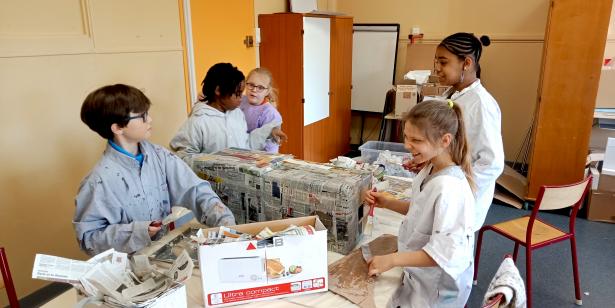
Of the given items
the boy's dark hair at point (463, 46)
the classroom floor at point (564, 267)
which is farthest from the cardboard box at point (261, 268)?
the classroom floor at point (564, 267)

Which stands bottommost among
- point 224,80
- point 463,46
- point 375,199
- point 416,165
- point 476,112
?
point 375,199

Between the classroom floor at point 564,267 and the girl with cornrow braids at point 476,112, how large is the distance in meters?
1.06

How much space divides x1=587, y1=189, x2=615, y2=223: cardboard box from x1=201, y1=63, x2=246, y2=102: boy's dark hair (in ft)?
9.82

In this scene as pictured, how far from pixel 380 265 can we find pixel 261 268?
35 centimetres

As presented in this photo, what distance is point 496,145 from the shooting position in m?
1.65

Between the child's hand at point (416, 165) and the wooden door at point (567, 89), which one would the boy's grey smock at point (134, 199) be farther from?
the wooden door at point (567, 89)

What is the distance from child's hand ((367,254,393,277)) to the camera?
122 centimetres

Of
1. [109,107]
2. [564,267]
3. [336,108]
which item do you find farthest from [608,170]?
[109,107]

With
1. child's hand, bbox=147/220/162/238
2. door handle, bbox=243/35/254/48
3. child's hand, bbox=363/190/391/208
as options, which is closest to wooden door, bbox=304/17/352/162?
door handle, bbox=243/35/254/48

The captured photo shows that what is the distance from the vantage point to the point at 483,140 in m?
1.64

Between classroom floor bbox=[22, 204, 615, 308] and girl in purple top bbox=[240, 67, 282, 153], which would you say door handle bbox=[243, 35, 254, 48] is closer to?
girl in purple top bbox=[240, 67, 282, 153]

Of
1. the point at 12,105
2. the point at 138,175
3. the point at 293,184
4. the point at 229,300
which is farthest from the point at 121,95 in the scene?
the point at 12,105

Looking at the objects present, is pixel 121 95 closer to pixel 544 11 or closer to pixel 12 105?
pixel 12 105

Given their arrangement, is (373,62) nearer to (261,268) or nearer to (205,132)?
(205,132)
